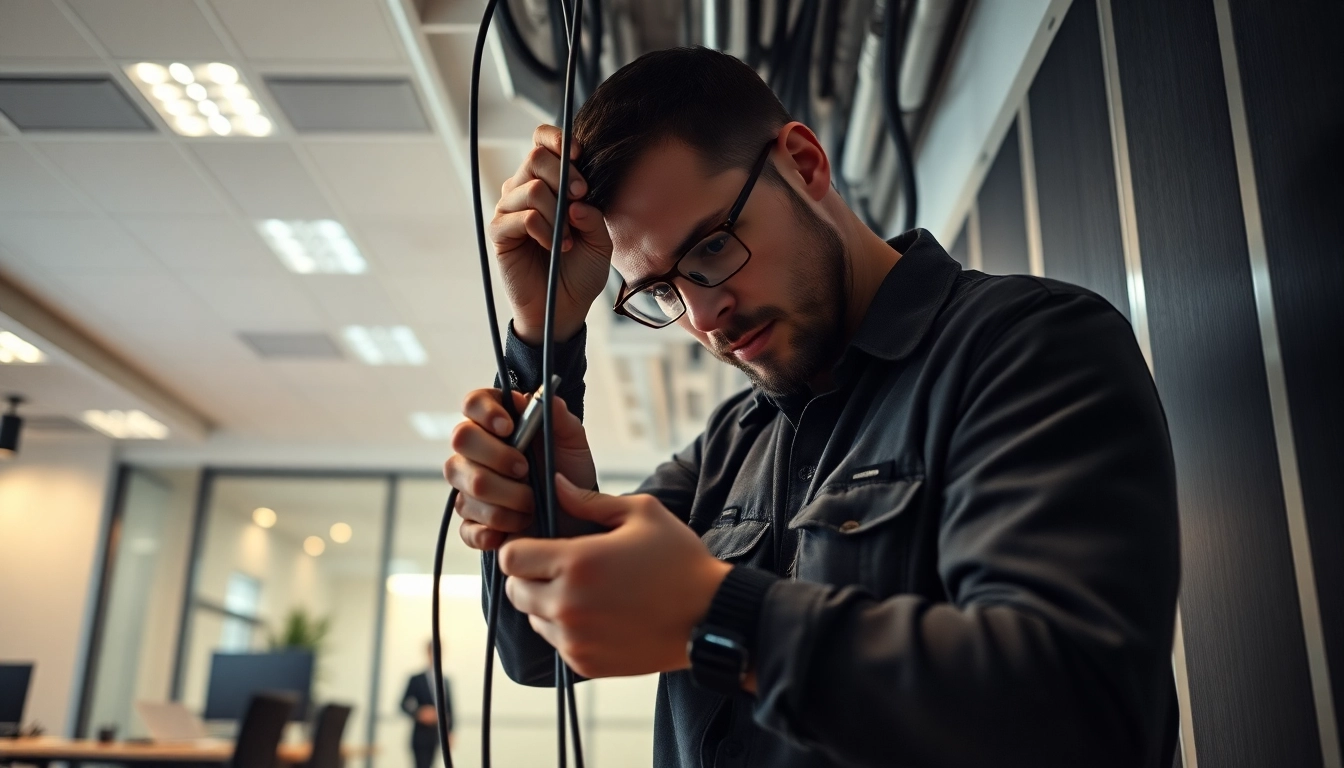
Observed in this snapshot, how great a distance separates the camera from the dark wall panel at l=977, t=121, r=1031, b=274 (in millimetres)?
2176

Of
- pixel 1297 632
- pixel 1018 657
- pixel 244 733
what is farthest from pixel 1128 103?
pixel 244 733

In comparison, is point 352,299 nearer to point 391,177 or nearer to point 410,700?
point 391,177

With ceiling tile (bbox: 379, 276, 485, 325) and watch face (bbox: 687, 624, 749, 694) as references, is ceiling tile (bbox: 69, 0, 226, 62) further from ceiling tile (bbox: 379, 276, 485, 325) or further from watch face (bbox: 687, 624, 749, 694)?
watch face (bbox: 687, 624, 749, 694)

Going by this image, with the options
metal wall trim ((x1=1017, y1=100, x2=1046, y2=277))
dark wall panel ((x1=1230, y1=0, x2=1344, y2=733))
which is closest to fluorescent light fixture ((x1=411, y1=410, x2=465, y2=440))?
metal wall trim ((x1=1017, y1=100, x2=1046, y2=277))

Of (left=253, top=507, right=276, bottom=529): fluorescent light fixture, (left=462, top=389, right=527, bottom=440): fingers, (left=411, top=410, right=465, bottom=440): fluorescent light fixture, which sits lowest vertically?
(left=462, top=389, right=527, bottom=440): fingers

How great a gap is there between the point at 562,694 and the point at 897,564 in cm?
26

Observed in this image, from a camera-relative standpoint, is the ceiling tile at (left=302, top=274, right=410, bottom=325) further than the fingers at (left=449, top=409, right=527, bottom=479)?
Yes

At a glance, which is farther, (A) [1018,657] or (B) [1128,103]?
(B) [1128,103]

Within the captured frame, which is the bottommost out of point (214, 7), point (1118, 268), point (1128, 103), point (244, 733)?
point (244, 733)

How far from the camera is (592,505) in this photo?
63 cm

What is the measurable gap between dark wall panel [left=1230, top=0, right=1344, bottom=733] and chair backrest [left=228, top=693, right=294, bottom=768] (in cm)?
426

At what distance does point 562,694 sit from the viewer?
0.67 m

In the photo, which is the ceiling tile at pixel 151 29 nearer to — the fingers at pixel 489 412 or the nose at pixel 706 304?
the nose at pixel 706 304

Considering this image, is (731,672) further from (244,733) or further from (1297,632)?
(244,733)
